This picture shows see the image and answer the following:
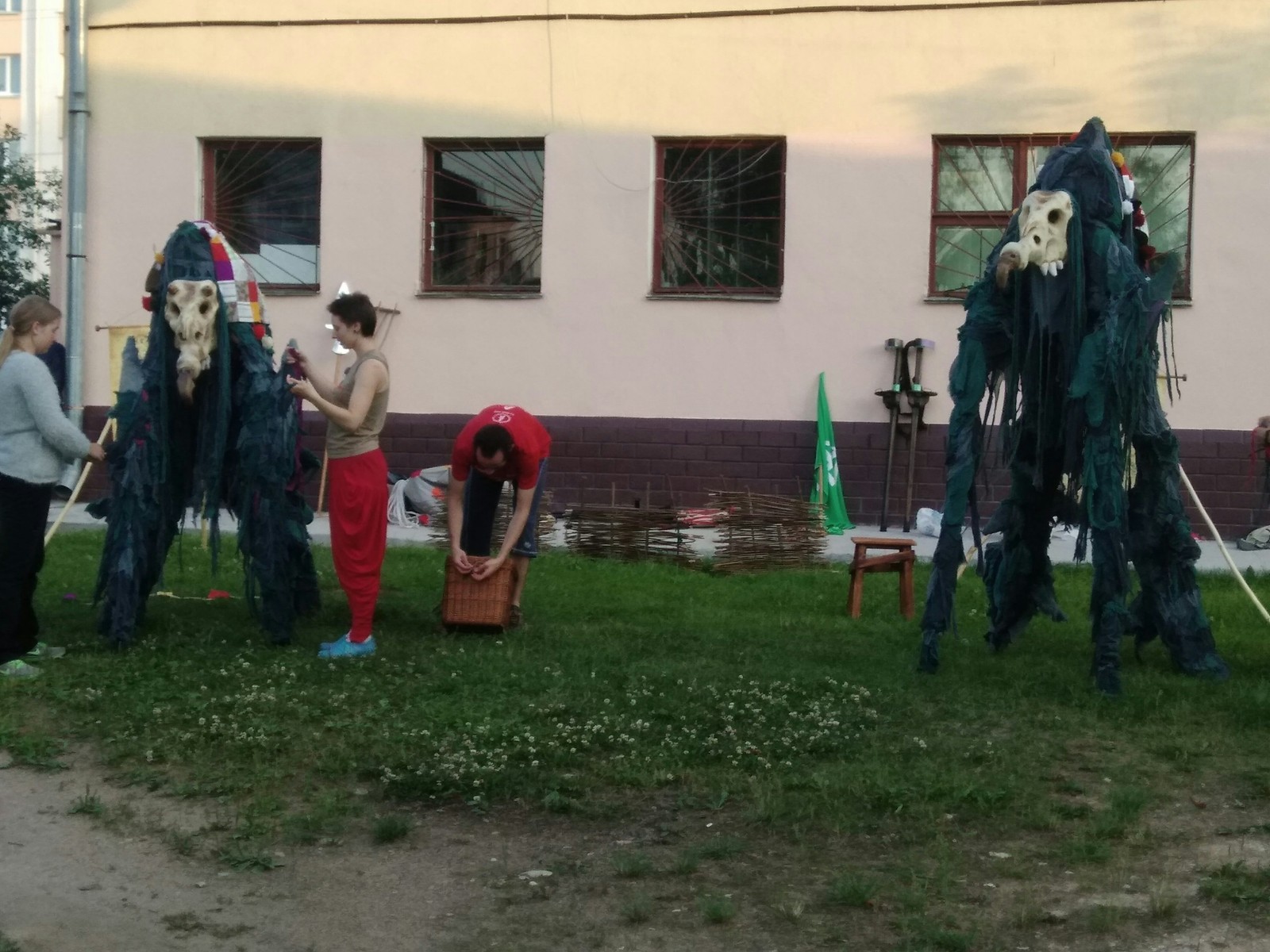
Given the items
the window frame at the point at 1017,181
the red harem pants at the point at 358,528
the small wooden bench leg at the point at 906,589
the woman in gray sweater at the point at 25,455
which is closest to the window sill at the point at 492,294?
the window frame at the point at 1017,181

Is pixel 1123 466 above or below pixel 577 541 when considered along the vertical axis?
above

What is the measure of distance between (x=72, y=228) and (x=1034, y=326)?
1179cm

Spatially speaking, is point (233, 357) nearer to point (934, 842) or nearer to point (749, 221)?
point (934, 842)

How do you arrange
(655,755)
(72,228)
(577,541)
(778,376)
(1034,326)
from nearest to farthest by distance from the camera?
(655,755) → (1034,326) → (577,541) → (778,376) → (72,228)

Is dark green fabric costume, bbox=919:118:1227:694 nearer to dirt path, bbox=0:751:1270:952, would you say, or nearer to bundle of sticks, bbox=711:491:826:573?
dirt path, bbox=0:751:1270:952

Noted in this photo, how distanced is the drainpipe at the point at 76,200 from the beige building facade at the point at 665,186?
13 cm

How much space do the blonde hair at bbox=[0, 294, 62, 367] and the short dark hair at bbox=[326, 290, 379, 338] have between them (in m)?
1.34

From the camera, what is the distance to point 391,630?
834 centimetres

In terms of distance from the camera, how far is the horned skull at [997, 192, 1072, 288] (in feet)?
22.4

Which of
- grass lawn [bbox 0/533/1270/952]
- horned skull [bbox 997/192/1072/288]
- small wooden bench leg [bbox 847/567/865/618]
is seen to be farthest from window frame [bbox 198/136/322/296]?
horned skull [bbox 997/192/1072/288]

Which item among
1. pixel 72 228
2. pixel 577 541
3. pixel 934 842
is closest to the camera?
pixel 934 842

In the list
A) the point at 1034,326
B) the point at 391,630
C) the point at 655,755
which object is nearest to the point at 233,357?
the point at 391,630

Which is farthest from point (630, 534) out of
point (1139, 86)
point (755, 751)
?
point (1139, 86)

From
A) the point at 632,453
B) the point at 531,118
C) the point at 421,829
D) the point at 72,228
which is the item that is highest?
the point at 531,118
